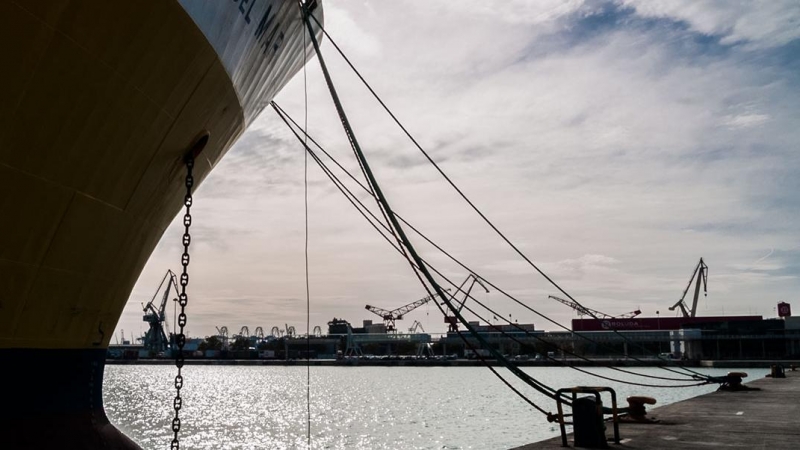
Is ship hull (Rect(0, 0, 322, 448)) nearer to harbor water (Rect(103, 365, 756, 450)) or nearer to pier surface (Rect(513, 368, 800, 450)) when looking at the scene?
pier surface (Rect(513, 368, 800, 450))

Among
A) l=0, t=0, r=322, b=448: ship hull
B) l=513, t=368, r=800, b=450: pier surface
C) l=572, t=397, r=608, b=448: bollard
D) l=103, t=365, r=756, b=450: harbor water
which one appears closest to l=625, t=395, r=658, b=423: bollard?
l=513, t=368, r=800, b=450: pier surface

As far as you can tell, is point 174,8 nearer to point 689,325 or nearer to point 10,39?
point 10,39

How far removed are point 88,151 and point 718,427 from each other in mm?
13611

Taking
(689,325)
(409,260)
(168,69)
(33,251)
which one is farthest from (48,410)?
(689,325)

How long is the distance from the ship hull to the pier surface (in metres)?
7.71

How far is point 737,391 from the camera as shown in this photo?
25.8 meters

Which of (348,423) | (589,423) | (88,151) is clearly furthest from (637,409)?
(348,423)

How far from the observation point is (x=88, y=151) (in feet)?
22.0

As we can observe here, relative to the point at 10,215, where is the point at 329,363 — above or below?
below

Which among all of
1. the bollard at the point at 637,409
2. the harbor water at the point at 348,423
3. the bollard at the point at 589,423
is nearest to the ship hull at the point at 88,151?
the bollard at the point at 589,423

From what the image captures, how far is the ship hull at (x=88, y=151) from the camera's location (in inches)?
236

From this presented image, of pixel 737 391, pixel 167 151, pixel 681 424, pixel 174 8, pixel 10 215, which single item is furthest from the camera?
pixel 737 391

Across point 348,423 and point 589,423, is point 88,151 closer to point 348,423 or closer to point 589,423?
point 589,423

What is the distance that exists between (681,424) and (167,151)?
12.7 m
